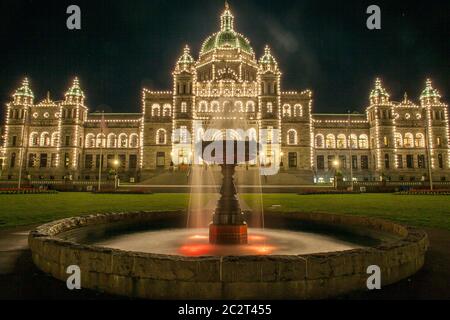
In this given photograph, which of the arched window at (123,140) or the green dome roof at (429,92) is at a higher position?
the green dome roof at (429,92)

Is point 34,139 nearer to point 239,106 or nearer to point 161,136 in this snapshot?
point 161,136

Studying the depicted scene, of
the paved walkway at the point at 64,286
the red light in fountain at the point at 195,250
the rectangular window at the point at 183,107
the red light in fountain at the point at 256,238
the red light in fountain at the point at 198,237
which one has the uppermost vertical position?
the rectangular window at the point at 183,107

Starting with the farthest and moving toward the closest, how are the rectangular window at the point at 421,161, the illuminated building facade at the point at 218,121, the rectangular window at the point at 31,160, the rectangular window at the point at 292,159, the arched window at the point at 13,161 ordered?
the rectangular window at the point at 421,161
the rectangular window at the point at 31,160
the arched window at the point at 13,161
the rectangular window at the point at 292,159
the illuminated building facade at the point at 218,121

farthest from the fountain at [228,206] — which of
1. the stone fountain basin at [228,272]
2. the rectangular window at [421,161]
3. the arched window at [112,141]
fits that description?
the rectangular window at [421,161]

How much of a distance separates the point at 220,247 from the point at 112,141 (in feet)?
211

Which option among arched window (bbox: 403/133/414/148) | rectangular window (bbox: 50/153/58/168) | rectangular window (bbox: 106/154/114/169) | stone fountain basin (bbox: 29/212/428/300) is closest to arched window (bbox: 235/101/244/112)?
rectangular window (bbox: 106/154/114/169)

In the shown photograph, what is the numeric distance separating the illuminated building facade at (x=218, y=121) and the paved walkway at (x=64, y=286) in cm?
4935

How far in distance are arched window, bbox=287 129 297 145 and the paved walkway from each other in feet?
177

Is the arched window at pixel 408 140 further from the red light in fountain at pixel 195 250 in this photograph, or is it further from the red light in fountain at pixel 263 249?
the red light in fountain at pixel 195 250

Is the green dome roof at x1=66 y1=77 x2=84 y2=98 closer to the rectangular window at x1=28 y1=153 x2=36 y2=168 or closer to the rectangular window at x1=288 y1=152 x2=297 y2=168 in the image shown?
the rectangular window at x1=28 y1=153 x2=36 y2=168

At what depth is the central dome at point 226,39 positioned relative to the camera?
69.9 metres

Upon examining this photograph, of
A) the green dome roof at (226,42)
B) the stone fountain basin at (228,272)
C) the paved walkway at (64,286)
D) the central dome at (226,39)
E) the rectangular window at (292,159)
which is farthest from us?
the central dome at (226,39)

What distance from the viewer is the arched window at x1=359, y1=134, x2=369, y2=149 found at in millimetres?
67188
